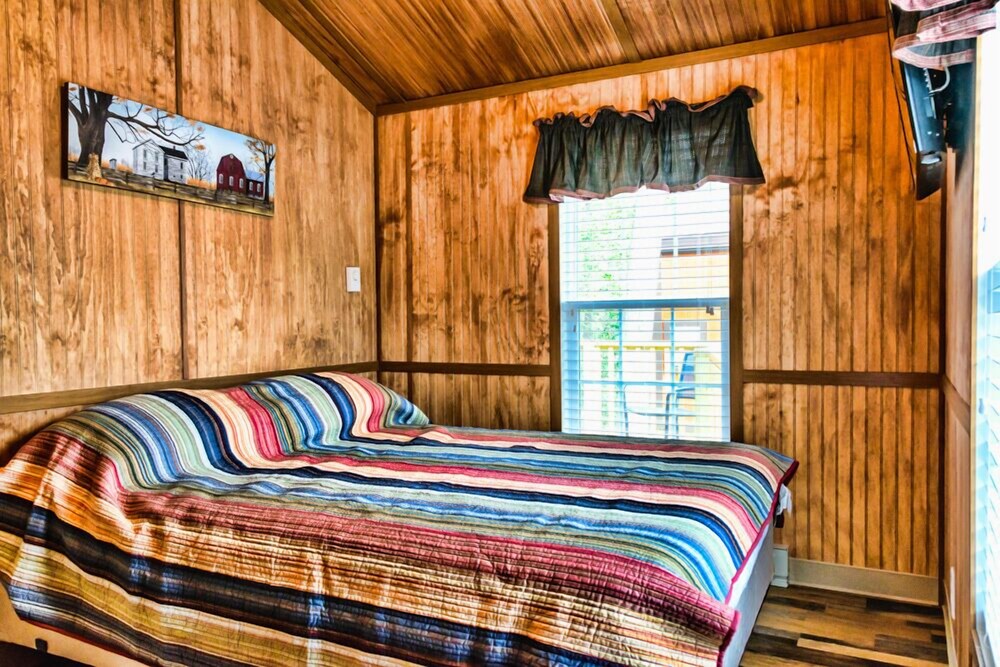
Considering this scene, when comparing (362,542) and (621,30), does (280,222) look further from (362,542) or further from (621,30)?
(362,542)

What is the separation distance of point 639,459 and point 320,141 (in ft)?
7.48

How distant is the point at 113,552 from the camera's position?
192 centimetres

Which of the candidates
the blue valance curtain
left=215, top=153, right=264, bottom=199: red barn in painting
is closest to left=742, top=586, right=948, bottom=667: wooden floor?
the blue valance curtain

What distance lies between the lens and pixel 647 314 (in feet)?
10.8

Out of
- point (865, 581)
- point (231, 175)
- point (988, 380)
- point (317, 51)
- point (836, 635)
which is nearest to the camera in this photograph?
point (988, 380)

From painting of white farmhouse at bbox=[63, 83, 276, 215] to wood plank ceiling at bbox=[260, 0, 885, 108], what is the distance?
72 cm

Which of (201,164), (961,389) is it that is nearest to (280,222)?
(201,164)

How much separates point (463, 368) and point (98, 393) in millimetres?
1739

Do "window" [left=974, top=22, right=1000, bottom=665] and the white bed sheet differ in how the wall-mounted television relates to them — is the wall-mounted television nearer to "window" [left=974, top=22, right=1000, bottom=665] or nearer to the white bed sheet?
"window" [left=974, top=22, right=1000, bottom=665]

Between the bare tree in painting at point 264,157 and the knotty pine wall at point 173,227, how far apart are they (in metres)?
0.08

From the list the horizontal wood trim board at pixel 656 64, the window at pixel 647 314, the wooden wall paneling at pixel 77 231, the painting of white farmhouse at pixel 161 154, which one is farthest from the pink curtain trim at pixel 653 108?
the wooden wall paneling at pixel 77 231

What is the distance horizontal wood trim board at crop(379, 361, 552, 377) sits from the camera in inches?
139

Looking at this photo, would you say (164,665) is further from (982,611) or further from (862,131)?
(862,131)

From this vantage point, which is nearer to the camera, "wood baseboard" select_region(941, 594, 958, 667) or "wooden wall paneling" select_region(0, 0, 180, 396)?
"wood baseboard" select_region(941, 594, 958, 667)
